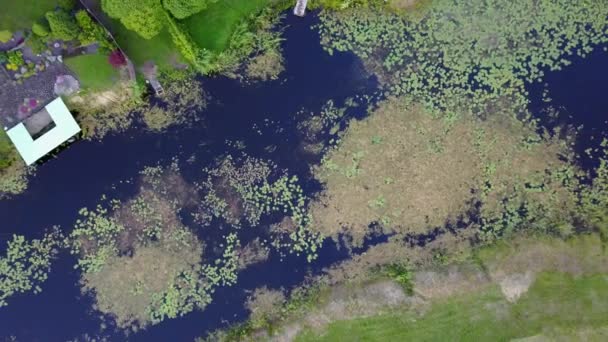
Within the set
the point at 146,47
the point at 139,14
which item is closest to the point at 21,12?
the point at 146,47

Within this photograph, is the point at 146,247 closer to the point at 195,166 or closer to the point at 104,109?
the point at 195,166

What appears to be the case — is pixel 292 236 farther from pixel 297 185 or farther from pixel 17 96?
pixel 17 96

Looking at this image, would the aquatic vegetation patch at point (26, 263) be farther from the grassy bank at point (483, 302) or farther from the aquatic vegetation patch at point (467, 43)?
the aquatic vegetation patch at point (467, 43)

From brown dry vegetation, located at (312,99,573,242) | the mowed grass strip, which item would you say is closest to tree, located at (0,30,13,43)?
the mowed grass strip

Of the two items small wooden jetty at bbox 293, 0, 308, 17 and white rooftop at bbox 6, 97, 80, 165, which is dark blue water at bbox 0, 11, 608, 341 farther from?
white rooftop at bbox 6, 97, 80, 165

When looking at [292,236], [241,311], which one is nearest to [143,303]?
[241,311]

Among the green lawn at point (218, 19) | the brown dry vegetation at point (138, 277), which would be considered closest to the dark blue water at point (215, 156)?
the brown dry vegetation at point (138, 277)
